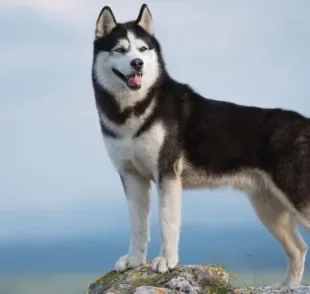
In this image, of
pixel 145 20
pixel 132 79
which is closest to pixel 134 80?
pixel 132 79

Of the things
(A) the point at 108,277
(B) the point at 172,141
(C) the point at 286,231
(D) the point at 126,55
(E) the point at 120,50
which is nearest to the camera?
(D) the point at 126,55

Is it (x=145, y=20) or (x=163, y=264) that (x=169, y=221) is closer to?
(x=163, y=264)

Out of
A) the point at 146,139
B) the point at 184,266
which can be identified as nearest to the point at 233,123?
the point at 146,139

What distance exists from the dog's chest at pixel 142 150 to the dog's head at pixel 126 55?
607mm

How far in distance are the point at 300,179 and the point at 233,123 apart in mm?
1258

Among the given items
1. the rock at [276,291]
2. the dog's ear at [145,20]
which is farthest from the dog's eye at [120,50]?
the rock at [276,291]

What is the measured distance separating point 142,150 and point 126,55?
1267mm

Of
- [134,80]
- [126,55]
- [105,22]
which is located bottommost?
[134,80]

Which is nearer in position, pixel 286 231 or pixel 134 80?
pixel 134 80

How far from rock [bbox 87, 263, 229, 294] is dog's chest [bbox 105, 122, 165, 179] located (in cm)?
130

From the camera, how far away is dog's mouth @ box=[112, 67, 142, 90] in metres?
9.52

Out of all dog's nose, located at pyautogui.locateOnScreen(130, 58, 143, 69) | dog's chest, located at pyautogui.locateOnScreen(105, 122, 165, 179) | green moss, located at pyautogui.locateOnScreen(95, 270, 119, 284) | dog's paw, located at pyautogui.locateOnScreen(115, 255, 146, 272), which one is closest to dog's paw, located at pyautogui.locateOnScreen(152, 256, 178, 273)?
dog's paw, located at pyautogui.locateOnScreen(115, 255, 146, 272)

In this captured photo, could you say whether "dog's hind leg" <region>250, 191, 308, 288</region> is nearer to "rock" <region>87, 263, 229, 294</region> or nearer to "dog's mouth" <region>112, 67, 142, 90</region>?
"rock" <region>87, 263, 229, 294</region>

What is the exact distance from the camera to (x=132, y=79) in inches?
375
